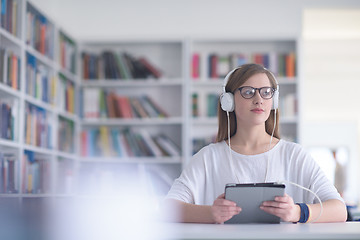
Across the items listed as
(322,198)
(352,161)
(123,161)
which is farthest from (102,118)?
(352,161)

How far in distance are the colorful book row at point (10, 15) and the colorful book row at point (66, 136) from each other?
1.12 metres

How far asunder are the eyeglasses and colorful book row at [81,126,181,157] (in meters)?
3.41

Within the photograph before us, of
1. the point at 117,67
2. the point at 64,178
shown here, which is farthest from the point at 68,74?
the point at 64,178

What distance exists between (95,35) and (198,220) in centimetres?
413

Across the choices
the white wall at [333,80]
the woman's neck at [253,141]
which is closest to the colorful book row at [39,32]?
the white wall at [333,80]

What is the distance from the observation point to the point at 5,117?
12.0ft

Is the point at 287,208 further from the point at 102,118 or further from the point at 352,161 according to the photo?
the point at 352,161

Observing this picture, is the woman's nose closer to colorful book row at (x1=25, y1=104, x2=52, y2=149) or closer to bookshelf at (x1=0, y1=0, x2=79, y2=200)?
bookshelf at (x1=0, y1=0, x2=79, y2=200)

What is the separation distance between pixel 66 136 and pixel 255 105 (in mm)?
3419

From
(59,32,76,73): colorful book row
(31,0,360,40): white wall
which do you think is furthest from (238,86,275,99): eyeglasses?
(31,0,360,40): white wall

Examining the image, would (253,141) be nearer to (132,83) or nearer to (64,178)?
(64,178)

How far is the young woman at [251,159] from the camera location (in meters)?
1.67

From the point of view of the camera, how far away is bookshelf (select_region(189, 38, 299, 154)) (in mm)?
5055

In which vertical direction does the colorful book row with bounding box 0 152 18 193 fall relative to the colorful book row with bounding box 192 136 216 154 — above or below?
below
